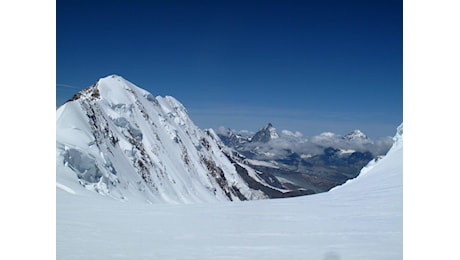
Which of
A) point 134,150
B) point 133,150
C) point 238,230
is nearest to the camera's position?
point 238,230

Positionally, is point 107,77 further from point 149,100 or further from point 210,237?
point 210,237

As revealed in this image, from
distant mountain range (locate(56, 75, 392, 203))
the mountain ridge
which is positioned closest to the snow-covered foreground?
distant mountain range (locate(56, 75, 392, 203))

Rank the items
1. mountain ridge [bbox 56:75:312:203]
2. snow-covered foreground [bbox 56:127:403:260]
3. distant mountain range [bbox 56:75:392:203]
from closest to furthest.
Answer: snow-covered foreground [bbox 56:127:403:260]
distant mountain range [bbox 56:75:392:203]
mountain ridge [bbox 56:75:312:203]

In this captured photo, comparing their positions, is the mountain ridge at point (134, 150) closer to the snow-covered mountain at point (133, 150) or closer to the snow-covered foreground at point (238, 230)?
the snow-covered mountain at point (133, 150)

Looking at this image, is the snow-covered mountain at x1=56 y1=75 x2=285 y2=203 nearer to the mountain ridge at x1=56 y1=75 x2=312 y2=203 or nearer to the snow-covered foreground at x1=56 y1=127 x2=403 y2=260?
the mountain ridge at x1=56 y1=75 x2=312 y2=203

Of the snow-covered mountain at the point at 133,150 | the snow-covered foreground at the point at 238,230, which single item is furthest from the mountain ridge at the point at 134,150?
the snow-covered foreground at the point at 238,230

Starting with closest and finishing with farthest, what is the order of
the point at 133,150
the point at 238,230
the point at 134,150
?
the point at 238,230 < the point at 133,150 < the point at 134,150

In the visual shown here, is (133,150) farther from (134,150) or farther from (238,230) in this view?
(238,230)

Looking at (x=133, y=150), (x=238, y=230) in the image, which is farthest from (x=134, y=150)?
(x=238, y=230)
